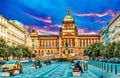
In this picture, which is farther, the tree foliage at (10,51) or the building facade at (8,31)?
the building facade at (8,31)

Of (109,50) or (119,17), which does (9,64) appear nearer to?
(109,50)

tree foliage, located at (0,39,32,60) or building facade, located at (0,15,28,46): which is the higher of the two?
building facade, located at (0,15,28,46)

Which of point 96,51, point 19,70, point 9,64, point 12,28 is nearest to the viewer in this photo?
point 19,70

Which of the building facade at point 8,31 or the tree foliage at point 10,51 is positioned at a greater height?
the building facade at point 8,31

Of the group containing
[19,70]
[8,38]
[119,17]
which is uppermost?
[119,17]

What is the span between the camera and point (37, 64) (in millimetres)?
64062

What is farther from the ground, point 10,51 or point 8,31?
point 8,31

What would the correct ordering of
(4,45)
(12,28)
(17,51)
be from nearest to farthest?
1. (4,45)
2. (17,51)
3. (12,28)

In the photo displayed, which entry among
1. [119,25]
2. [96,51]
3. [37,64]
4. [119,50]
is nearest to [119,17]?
[119,25]

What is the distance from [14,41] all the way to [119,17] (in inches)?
1731

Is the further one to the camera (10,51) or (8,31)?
(8,31)

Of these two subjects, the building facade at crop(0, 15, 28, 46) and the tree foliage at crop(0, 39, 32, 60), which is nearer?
the tree foliage at crop(0, 39, 32, 60)

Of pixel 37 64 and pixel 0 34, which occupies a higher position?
pixel 0 34

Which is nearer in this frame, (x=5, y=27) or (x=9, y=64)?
(x=9, y=64)
